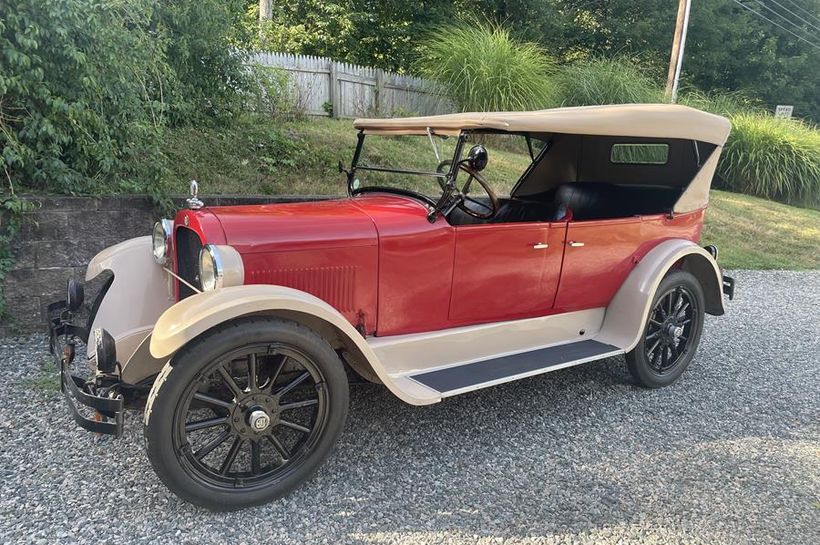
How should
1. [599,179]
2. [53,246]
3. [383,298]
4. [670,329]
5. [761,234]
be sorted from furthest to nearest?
1. [761,234]
2. [599,179]
3. [53,246]
4. [670,329]
5. [383,298]

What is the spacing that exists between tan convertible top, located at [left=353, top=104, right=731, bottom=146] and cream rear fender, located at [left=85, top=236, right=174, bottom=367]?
5.34ft

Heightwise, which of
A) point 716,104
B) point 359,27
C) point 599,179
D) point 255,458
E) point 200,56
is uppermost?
point 359,27

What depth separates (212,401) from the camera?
2.42 meters

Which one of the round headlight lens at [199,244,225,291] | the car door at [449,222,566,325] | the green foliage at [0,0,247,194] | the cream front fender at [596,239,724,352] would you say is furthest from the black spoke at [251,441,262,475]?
the green foliage at [0,0,247,194]

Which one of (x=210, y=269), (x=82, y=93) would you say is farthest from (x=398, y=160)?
(x=210, y=269)

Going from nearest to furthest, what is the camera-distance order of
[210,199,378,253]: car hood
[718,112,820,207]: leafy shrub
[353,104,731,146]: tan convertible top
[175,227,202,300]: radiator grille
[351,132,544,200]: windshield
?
[210,199,378,253]: car hood, [175,227,202,300]: radiator grille, [353,104,731,146]: tan convertible top, [351,132,544,200]: windshield, [718,112,820,207]: leafy shrub

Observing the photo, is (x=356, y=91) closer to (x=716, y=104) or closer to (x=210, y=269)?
(x=716, y=104)

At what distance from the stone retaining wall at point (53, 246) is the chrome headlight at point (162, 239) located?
160 cm

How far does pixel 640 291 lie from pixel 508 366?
115 cm

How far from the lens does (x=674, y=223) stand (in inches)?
160

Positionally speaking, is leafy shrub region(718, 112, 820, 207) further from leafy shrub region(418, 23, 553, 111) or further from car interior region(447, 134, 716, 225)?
car interior region(447, 134, 716, 225)

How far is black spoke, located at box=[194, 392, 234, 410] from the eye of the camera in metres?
2.39

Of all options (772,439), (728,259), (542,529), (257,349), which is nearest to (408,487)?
(542,529)

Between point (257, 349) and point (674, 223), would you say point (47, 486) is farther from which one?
point (674, 223)
